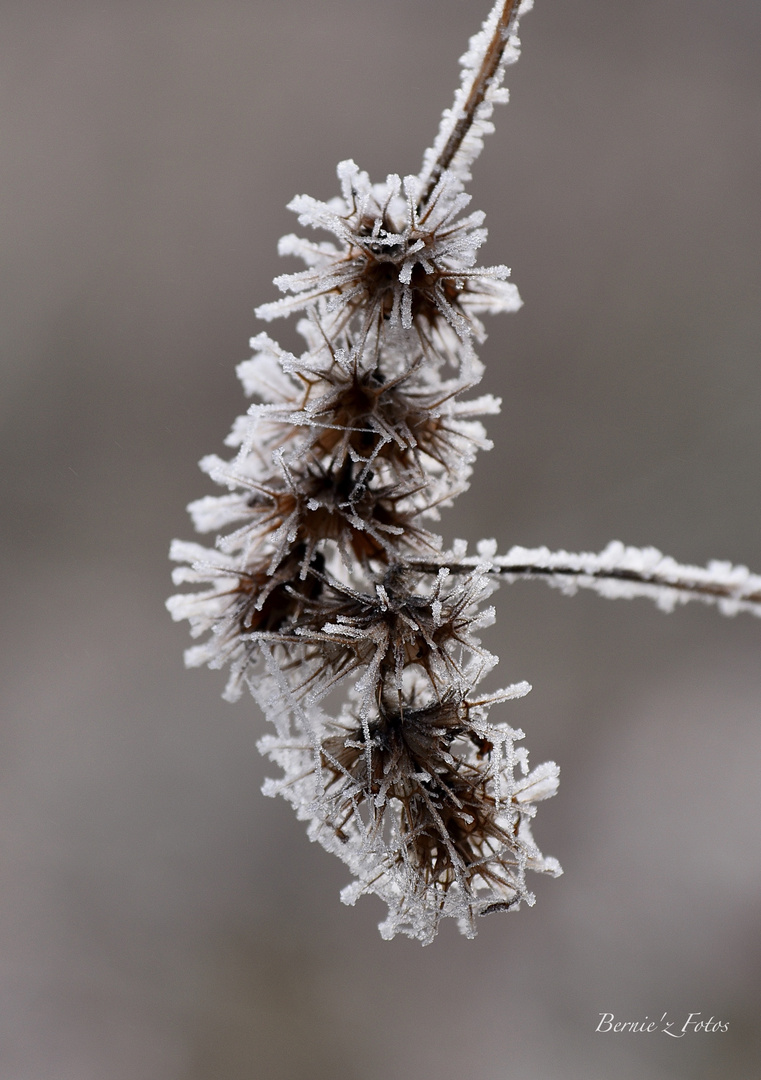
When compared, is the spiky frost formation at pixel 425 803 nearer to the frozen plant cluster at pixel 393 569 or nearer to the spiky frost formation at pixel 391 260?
the frozen plant cluster at pixel 393 569

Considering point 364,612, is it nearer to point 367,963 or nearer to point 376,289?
point 376,289

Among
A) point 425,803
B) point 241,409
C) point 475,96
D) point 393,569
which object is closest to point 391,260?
point 475,96

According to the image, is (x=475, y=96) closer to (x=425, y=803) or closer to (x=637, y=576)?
(x=637, y=576)

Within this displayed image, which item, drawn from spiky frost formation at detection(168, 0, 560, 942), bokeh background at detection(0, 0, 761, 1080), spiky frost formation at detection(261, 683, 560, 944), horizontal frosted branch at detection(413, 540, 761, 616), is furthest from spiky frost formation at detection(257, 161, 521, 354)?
bokeh background at detection(0, 0, 761, 1080)

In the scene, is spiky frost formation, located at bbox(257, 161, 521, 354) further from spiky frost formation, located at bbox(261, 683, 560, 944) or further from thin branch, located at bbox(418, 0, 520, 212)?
spiky frost formation, located at bbox(261, 683, 560, 944)

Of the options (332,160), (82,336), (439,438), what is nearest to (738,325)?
(332,160)

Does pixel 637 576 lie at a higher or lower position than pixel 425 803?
higher
